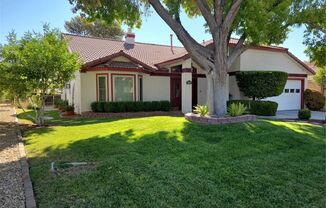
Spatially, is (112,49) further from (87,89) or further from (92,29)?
(92,29)

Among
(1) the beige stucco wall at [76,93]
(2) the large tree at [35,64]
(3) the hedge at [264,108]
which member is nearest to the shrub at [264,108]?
(3) the hedge at [264,108]

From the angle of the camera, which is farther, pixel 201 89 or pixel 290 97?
pixel 290 97

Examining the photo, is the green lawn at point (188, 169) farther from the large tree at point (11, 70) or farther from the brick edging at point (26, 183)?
the large tree at point (11, 70)

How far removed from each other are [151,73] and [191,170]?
45.8ft

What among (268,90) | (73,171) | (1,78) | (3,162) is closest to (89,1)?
(1,78)

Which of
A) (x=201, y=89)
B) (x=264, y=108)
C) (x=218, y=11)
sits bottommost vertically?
(x=264, y=108)

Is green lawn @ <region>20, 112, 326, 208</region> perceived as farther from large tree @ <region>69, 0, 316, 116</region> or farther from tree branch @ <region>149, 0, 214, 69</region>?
tree branch @ <region>149, 0, 214, 69</region>

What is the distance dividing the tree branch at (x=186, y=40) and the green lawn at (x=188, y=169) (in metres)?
3.12

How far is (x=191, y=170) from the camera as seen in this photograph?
5.56 metres

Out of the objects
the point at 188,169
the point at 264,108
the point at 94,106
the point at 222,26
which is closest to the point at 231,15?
the point at 222,26

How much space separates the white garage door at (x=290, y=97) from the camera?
2116 centimetres

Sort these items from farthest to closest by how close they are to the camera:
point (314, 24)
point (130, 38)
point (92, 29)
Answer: point (92, 29) < point (130, 38) < point (314, 24)

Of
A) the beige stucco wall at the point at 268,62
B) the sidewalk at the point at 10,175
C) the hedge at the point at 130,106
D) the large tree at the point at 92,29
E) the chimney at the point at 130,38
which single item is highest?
the large tree at the point at 92,29

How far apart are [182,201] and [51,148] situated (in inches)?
203
